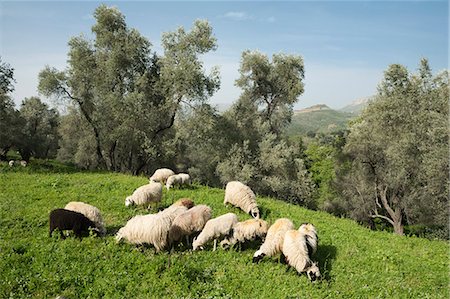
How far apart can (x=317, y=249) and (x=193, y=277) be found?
500cm

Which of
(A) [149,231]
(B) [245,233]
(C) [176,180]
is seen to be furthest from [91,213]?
(C) [176,180]

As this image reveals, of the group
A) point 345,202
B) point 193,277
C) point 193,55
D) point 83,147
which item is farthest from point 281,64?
point 193,277

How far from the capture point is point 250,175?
30.5 metres

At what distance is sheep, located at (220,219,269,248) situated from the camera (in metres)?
12.0

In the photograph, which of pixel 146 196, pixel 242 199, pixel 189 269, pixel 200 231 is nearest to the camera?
pixel 189 269

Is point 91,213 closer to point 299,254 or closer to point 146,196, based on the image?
point 146,196

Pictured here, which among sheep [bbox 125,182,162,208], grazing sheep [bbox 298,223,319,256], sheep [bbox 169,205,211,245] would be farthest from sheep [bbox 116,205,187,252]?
grazing sheep [bbox 298,223,319,256]

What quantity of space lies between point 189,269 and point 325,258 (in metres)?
4.90

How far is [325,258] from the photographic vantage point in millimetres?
11875

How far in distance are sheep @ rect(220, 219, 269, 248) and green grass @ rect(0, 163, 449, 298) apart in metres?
0.43

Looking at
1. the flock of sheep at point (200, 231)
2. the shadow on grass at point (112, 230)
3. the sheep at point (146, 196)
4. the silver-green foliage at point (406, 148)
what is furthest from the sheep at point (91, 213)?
the silver-green foliage at point (406, 148)

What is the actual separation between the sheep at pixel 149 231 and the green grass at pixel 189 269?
1.06 feet

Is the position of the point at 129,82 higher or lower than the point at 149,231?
higher

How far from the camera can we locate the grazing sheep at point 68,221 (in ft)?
38.6
